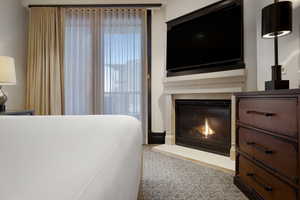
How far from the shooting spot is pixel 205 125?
3.04 m

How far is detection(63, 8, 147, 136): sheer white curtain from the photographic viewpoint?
351 cm

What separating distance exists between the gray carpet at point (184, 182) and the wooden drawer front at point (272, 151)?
0.42 meters

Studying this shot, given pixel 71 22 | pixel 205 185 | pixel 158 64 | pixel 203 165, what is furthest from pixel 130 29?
pixel 205 185

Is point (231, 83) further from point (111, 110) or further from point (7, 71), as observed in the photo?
point (7, 71)

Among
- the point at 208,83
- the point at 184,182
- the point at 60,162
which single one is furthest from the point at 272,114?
the point at 208,83

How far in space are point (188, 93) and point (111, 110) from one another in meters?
1.37

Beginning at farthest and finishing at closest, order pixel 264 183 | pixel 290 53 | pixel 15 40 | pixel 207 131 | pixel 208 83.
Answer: pixel 15 40 → pixel 207 131 → pixel 208 83 → pixel 290 53 → pixel 264 183

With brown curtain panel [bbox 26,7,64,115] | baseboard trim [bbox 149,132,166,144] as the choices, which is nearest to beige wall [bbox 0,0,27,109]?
brown curtain panel [bbox 26,7,64,115]

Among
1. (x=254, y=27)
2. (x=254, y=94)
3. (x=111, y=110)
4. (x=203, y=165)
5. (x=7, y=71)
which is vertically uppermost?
(x=254, y=27)

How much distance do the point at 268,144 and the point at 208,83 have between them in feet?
5.11

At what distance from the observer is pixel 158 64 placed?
11.8 feet

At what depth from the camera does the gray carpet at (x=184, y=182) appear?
5.48ft

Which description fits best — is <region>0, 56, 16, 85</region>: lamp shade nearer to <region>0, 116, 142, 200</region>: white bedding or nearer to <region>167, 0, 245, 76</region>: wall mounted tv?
<region>0, 116, 142, 200</region>: white bedding

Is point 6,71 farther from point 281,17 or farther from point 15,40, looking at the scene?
point 281,17
